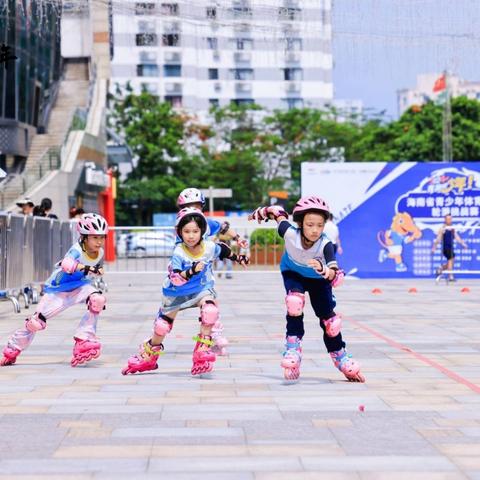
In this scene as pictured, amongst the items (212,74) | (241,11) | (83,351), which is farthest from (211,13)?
(212,74)

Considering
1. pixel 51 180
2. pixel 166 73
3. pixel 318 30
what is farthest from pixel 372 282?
pixel 166 73

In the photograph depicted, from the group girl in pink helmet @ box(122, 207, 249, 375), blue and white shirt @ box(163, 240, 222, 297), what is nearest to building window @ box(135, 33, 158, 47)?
girl in pink helmet @ box(122, 207, 249, 375)

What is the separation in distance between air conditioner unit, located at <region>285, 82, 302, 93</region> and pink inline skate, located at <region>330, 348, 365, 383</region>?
9105cm

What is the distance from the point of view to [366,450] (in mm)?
6117

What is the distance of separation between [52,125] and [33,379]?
41.9 meters

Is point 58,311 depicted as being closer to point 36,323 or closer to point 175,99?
point 36,323

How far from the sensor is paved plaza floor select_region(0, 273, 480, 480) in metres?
5.73

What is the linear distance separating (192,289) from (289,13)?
8.71 meters

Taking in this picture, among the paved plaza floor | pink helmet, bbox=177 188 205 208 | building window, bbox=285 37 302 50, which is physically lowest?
the paved plaza floor

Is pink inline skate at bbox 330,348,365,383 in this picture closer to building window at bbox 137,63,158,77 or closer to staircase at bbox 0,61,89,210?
staircase at bbox 0,61,89,210

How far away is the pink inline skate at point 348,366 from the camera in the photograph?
8.93m

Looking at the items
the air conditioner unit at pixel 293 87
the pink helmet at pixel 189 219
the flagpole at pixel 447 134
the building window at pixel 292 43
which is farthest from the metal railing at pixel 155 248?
the air conditioner unit at pixel 293 87

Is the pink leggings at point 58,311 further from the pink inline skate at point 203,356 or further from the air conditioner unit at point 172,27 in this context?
the air conditioner unit at point 172,27

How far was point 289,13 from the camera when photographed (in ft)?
56.2
